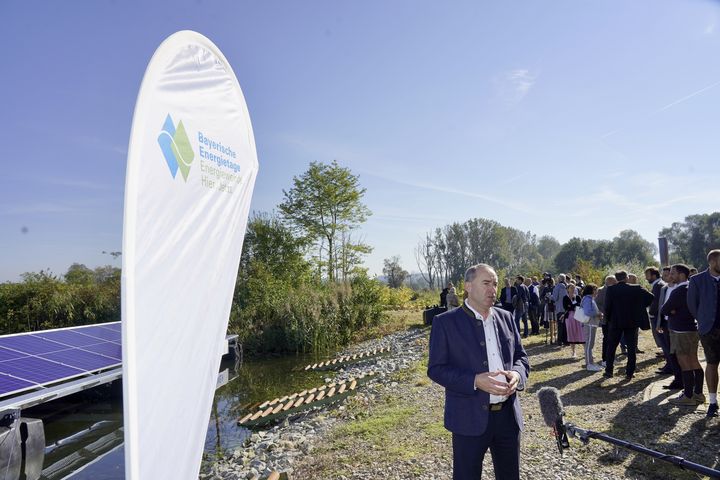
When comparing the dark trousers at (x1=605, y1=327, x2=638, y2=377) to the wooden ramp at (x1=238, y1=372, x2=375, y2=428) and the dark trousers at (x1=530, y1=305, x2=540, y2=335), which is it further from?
the dark trousers at (x1=530, y1=305, x2=540, y2=335)

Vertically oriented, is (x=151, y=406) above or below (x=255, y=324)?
above

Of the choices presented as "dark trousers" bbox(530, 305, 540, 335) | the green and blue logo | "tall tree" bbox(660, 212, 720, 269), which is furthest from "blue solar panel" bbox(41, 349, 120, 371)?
"tall tree" bbox(660, 212, 720, 269)

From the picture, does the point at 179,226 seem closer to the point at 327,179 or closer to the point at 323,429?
the point at 323,429

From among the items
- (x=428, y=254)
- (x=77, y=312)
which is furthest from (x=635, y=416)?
(x=428, y=254)

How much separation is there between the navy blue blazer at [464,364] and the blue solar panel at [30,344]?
6258mm

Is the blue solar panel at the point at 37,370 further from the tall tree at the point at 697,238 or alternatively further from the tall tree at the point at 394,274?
the tall tree at the point at 697,238

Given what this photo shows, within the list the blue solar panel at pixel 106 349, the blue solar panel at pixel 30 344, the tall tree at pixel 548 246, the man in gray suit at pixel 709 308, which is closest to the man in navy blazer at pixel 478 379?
the man in gray suit at pixel 709 308

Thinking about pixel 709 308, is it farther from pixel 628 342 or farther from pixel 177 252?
pixel 177 252

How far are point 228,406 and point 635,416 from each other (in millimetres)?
8442

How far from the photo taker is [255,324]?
686 inches

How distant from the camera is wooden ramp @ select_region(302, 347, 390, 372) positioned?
13.6 metres

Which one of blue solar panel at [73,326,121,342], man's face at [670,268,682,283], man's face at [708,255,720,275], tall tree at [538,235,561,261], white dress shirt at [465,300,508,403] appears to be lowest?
blue solar panel at [73,326,121,342]

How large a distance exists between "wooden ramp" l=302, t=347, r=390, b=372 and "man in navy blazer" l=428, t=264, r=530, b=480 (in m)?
11.2

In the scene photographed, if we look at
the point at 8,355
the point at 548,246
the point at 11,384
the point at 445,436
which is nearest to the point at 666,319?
the point at 445,436
